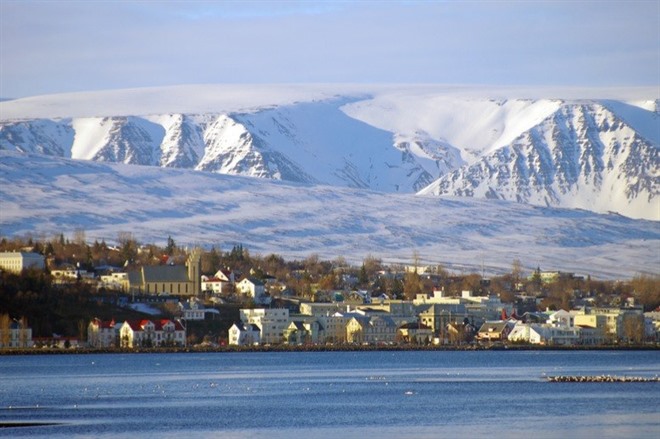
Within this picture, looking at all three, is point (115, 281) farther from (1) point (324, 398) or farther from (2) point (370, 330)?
(1) point (324, 398)

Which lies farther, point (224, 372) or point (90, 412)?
point (224, 372)

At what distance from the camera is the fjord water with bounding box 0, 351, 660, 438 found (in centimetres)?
4728

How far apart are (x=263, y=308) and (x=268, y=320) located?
3991 millimetres

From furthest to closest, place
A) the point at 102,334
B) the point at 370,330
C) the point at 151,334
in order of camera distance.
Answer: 1. the point at 370,330
2. the point at 151,334
3. the point at 102,334

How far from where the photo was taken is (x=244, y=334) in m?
103

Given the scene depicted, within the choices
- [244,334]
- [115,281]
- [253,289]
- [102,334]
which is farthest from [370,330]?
[102,334]

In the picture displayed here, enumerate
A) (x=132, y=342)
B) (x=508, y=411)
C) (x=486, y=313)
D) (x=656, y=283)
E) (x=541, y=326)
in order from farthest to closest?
(x=656, y=283)
(x=486, y=313)
(x=541, y=326)
(x=132, y=342)
(x=508, y=411)

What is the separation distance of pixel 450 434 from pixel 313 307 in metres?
68.4

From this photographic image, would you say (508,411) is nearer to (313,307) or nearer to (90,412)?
(90,412)

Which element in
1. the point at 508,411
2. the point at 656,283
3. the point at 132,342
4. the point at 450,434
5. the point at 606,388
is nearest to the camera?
the point at 450,434

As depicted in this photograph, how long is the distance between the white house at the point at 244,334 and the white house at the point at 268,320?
677 mm

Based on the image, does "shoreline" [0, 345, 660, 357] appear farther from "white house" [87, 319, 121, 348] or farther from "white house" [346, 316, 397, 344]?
"white house" [346, 316, 397, 344]

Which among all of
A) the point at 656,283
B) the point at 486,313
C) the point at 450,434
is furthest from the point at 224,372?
the point at 656,283

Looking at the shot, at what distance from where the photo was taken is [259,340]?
104 meters
